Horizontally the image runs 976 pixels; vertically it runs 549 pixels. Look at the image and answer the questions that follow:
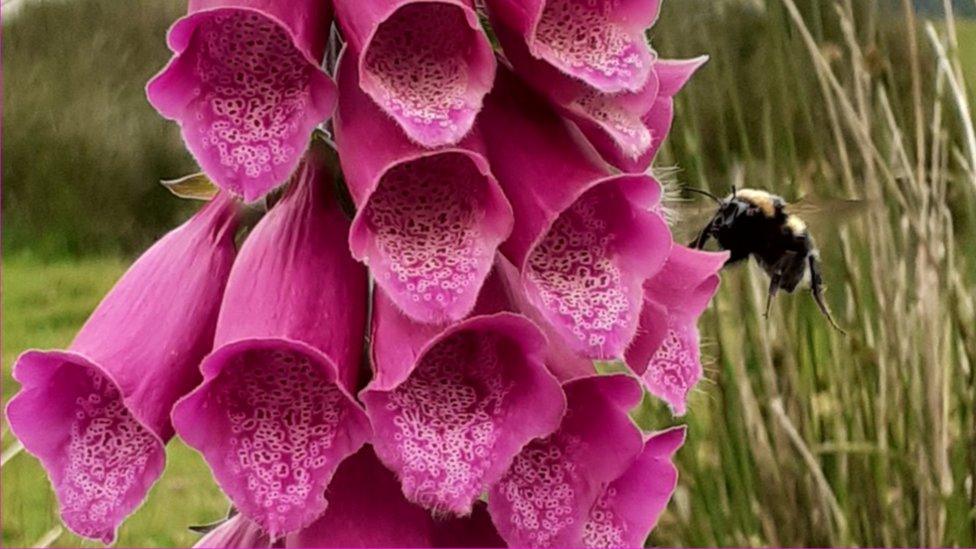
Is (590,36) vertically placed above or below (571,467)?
above

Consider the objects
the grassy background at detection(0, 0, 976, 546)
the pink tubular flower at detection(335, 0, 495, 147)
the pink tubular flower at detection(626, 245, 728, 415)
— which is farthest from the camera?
the grassy background at detection(0, 0, 976, 546)

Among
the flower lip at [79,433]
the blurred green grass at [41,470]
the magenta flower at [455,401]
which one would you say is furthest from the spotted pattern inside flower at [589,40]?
the blurred green grass at [41,470]

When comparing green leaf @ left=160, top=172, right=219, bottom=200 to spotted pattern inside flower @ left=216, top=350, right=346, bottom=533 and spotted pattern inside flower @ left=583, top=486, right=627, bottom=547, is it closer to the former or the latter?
spotted pattern inside flower @ left=216, top=350, right=346, bottom=533

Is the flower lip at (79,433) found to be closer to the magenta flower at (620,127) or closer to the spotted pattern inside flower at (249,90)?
the spotted pattern inside flower at (249,90)

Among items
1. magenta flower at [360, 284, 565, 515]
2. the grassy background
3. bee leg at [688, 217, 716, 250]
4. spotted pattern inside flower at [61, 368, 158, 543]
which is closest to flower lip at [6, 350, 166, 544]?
spotted pattern inside flower at [61, 368, 158, 543]

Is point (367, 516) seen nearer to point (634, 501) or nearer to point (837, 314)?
point (634, 501)

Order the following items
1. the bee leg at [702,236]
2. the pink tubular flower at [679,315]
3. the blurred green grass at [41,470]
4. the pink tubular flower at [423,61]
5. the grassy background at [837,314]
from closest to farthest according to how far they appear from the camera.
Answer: the pink tubular flower at [423,61] < the pink tubular flower at [679,315] < the bee leg at [702,236] < the grassy background at [837,314] < the blurred green grass at [41,470]

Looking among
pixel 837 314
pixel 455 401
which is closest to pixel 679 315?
pixel 455 401
